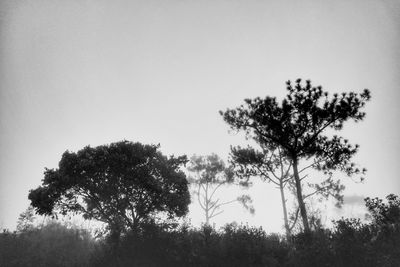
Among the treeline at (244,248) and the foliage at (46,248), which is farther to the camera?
the foliage at (46,248)

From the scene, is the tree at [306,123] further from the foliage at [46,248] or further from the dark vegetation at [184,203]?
the foliage at [46,248]

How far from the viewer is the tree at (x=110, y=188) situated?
64.4 ft

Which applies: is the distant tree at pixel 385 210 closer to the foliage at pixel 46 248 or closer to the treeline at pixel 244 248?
the treeline at pixel 244 248

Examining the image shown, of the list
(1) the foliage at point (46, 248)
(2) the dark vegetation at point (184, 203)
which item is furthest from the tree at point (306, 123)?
(1) the foliage at point (46, 248)

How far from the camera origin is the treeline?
13.5 meters

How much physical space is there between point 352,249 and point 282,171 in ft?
46.4

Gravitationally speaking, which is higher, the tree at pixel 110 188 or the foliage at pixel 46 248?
the tree at pixel 110 188

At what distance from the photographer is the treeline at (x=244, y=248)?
44.1 ft

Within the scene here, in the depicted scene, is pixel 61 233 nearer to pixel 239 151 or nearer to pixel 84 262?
pixel 84 262

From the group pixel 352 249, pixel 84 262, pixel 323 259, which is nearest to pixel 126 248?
pixel 84 262

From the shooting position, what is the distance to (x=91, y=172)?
19906 mm

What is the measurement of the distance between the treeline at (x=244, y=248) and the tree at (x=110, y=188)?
1892mm

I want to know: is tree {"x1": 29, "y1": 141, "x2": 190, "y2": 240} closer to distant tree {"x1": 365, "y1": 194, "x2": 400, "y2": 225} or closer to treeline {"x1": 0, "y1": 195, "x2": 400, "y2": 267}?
treeline {"x1": 0, "y1": 195, "x2": 400, "y2": 267}

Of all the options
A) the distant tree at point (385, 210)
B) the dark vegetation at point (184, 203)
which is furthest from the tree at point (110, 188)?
the distant tree at point (385, 210)
